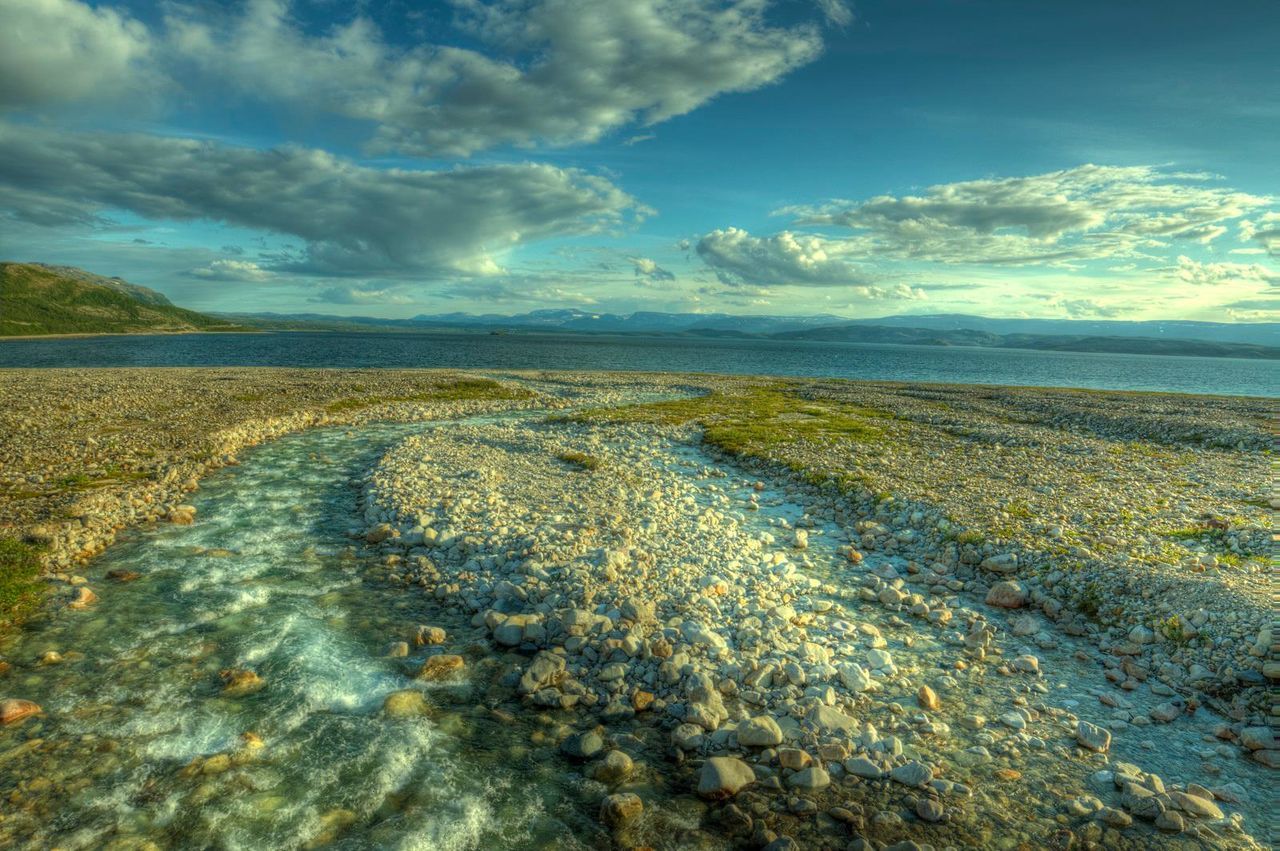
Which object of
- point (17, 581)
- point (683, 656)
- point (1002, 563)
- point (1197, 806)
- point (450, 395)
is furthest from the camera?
point (450, 395)

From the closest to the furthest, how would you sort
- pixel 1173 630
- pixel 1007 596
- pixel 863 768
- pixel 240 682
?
pixel 863 768 < pixel 240 682 < pixel 1173 630 < pixel 1007 596

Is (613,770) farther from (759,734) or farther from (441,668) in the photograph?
(441,668)

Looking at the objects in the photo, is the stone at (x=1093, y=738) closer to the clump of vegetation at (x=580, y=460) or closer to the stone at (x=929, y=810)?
the stone at (x=929, y=810)

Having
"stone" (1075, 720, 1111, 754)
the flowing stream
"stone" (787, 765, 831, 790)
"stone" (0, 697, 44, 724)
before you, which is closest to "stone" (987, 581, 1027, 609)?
the flowing stream

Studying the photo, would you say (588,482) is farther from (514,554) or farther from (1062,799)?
(1062,799)

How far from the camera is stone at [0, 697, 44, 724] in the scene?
31.6ft

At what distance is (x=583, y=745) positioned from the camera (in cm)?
947

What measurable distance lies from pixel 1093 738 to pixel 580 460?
2288 centimetres

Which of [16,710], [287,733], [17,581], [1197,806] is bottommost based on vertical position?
[287,733]

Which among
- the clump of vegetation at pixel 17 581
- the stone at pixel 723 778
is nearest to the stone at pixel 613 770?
the stone at pixel 723 778

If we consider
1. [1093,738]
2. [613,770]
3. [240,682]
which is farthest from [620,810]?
[1093,738]

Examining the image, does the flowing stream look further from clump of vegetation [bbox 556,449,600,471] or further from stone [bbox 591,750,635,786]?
clump of vegetation [bbox 556,449,600,471]

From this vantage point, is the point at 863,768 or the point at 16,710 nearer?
the point at 863,768

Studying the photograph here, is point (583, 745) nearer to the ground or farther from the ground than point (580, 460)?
nearer to the ground
